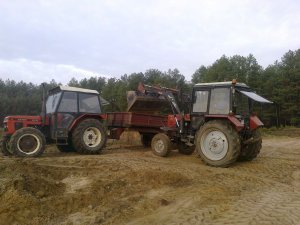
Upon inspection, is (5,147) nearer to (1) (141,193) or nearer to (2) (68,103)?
(2) (68,103)

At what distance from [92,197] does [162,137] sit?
18.8ft

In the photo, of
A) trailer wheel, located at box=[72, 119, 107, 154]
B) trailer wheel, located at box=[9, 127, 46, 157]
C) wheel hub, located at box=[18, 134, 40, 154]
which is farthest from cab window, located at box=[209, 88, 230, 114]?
wheel hub, located at box=[18, 134, 40, 154]

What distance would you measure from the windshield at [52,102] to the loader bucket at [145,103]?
3.00 metres

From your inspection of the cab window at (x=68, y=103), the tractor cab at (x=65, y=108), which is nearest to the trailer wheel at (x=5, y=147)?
the tractor cab at (x=65, y=108)

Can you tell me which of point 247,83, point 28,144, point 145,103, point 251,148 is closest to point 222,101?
point 251,148

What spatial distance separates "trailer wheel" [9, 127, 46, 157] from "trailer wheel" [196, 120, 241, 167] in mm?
4346

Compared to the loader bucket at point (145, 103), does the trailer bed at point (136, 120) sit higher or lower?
lower

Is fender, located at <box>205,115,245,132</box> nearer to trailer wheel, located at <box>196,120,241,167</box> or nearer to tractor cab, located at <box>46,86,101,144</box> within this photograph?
trailer wheel, located at <box>196,120,241,167</box>

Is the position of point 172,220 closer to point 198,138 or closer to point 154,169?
point 154,169

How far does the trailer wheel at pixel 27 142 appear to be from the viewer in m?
10.3

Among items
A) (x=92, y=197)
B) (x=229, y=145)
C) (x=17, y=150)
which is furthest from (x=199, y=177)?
(x=17, y=150)

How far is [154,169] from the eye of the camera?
867 centimetres

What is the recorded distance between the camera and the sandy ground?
552cm

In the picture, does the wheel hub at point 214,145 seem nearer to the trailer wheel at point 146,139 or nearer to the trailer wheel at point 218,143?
the trailer wheel at point 218,143
